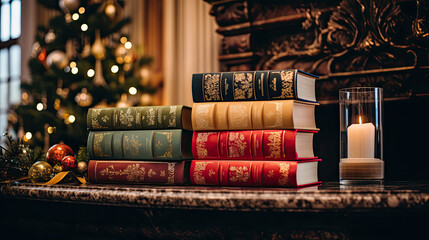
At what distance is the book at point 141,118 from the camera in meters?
1.30

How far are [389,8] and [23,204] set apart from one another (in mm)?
1585

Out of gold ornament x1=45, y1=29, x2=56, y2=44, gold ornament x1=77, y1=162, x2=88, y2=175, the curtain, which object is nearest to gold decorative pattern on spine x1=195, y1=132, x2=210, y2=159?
gold ornament x1=77, y1=162, x2=88, y2=175

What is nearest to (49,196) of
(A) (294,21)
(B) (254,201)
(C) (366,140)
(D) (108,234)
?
(D) (108,234)

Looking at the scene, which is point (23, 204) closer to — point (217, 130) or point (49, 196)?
point (49, 196)

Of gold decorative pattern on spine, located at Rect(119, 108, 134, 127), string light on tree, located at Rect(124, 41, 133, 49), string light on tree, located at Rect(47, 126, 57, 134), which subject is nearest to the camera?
gold decorative pattern on spine, located at Rect(119, 108, 134, 127)

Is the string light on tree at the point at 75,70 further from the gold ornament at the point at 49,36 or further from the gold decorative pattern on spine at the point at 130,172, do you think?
the gold decorative pattern on spine at the point at 130,172

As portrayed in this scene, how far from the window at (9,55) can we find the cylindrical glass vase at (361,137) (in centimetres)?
512

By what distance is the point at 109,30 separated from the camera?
3.73m

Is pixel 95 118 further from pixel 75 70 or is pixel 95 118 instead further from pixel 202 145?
pixel 75 70

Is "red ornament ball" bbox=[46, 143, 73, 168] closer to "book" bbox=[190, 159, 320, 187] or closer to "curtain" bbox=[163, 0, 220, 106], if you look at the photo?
"book" bbox=[190, 159, 320, 187]

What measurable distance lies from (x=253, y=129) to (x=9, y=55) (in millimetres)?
5343

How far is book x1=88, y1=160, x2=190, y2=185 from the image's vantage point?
1276mm

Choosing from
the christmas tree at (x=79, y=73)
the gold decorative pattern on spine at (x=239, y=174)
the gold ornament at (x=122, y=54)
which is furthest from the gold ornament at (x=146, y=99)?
the gold decorative pattern on spine at (x=239, y=174)

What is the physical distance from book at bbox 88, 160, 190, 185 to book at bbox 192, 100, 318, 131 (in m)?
0.14
